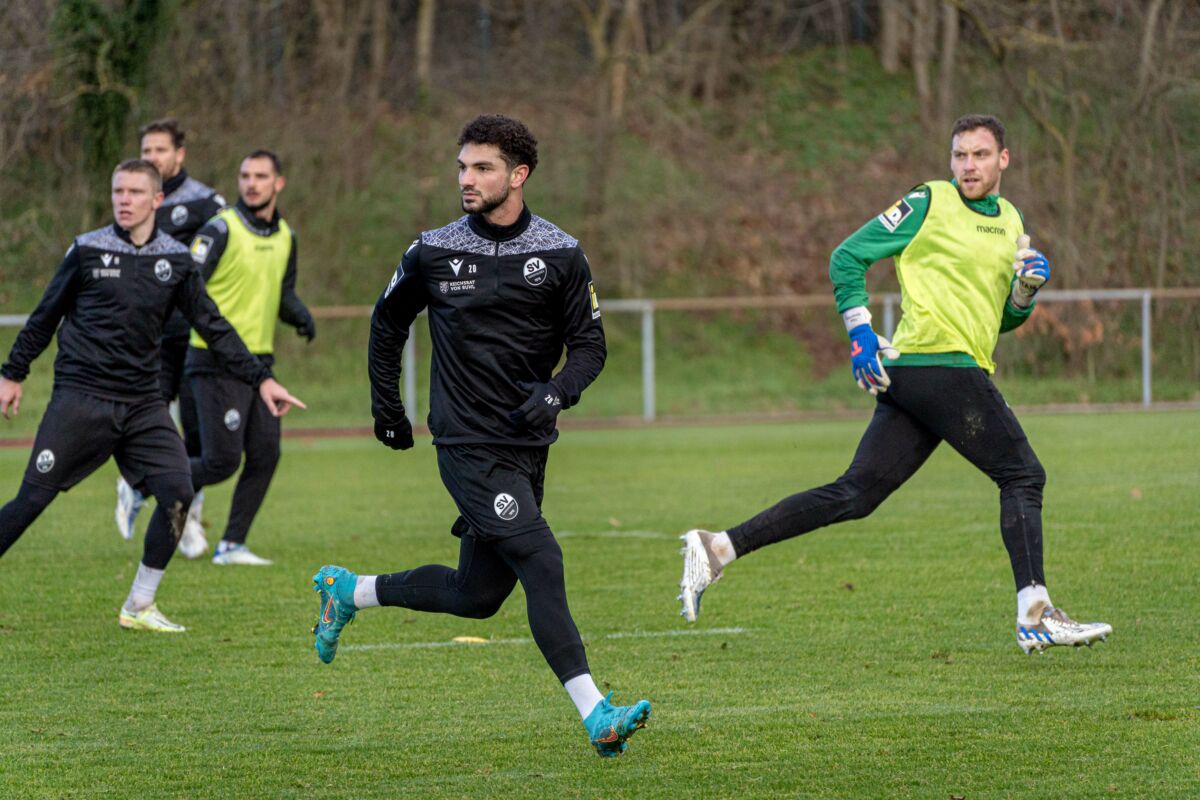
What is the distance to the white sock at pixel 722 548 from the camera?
6.91 meters

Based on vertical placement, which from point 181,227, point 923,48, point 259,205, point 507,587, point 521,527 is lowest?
point 507,587

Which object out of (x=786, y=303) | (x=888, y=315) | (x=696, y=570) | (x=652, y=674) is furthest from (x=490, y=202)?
(x=888, y=315)

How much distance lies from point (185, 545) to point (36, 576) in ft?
4.00

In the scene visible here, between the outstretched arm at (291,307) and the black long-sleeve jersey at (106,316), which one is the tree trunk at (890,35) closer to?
the outstretched arm at (291,307)

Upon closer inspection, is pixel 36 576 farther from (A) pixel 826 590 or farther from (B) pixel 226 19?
(B) pixel 226 19

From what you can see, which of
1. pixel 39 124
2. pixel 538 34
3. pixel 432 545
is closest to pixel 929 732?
pixel 432 545

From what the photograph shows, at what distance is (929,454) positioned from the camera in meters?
6.96

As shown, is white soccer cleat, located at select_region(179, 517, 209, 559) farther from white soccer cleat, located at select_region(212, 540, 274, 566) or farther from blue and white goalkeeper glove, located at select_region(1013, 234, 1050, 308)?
blue and white goalkeeper glove, located at select_region(1013, 234, 1050, 308)

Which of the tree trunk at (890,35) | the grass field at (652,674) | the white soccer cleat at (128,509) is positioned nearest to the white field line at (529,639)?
the grass field at (652,674)

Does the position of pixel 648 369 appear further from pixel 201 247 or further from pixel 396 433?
pixel 396 433

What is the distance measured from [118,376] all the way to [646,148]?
1027 inches

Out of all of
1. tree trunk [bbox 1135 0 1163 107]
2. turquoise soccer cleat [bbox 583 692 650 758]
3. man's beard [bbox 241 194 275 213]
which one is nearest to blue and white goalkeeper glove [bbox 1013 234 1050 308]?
turquoise soccer cleat [bbox 583 692 650 758]

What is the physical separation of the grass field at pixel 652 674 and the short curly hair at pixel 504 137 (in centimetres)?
195

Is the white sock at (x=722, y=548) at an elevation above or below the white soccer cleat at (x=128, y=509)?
above
